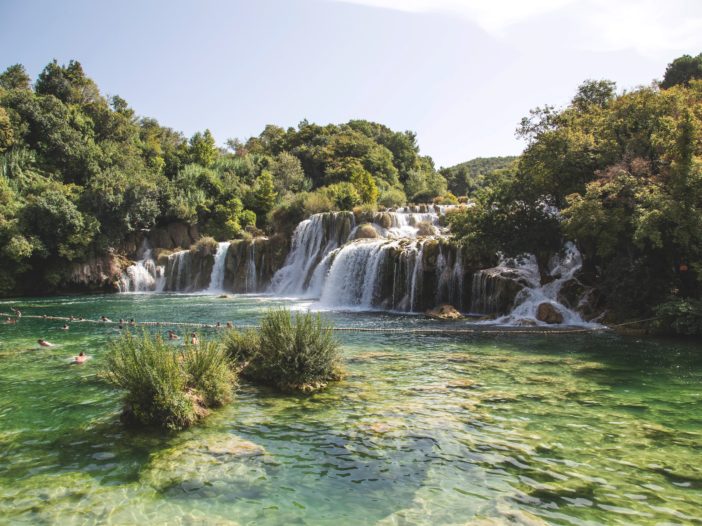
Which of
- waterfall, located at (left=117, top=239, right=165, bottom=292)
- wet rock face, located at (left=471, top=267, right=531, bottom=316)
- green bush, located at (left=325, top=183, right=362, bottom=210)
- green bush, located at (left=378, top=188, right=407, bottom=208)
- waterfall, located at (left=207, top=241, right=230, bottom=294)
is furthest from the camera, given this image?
green bush, located at (left=378, top=188, right=407, bottom=208)

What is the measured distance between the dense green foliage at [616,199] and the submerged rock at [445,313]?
2.73 metres

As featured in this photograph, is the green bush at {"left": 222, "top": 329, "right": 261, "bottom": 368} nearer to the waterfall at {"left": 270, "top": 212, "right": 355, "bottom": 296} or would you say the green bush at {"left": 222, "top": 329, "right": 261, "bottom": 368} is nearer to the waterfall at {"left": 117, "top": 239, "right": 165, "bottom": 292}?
the waterfall at {"left": 270, "top": 212, "right": 355, "bottom": 296}

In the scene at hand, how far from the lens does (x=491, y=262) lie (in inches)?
888

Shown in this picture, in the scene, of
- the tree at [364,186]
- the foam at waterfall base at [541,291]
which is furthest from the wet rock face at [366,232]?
the tree at [364,186]

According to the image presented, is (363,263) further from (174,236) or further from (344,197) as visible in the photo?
(174,236)

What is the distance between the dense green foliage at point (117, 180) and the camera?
3650 cm

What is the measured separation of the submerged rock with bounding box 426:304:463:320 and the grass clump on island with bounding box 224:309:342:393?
10969mm

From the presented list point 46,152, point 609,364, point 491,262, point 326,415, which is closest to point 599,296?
point 491,262

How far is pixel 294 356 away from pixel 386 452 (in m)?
3.57

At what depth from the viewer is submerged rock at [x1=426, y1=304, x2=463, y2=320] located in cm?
1995

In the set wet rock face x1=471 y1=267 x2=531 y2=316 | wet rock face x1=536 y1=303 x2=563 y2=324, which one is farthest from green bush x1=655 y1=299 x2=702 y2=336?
wet rock face x1=471 y1=267 x2=531 y2=316

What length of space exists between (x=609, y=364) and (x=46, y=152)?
5017 centimetres

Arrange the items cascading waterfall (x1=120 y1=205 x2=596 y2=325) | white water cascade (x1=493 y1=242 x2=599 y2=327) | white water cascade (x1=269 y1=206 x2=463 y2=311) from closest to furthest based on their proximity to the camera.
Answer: white water cascade (x1=493 y1=242 x2=599 y2=327)
cascading waterfall (x1=120 y1=205 x2=596 y2=325)
white water cascade (x1=269 y1=206 x2=463 y2=311)

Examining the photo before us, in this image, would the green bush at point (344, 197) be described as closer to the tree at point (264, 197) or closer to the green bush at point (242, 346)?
the tree at point (264, 197)
